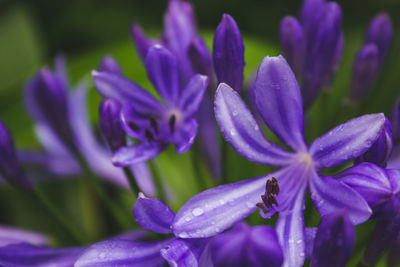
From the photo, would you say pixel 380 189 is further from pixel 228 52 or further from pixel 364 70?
pixel 364 70

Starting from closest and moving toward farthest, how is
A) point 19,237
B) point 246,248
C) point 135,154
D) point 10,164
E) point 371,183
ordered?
point 246,248 → point 371,183 → point 135,154 → point 10,164 → point 19,237

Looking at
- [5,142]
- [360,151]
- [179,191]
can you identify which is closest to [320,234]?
[360,151]

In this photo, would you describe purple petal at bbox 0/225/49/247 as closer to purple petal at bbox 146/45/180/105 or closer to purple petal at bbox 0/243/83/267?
purple petal at bbox 0/243/83/267

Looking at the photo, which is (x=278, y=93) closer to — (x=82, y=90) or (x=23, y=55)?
(x=82, y=90)

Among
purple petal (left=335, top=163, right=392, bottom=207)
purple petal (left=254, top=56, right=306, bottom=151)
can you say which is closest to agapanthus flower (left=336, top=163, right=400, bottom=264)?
purple petal (left=335, top=163, right=392, bottom=207)

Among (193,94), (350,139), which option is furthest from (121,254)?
(350,139)

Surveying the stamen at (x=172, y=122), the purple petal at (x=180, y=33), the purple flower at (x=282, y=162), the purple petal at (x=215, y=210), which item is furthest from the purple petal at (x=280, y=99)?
the purple petal at (x=180, y=33)
